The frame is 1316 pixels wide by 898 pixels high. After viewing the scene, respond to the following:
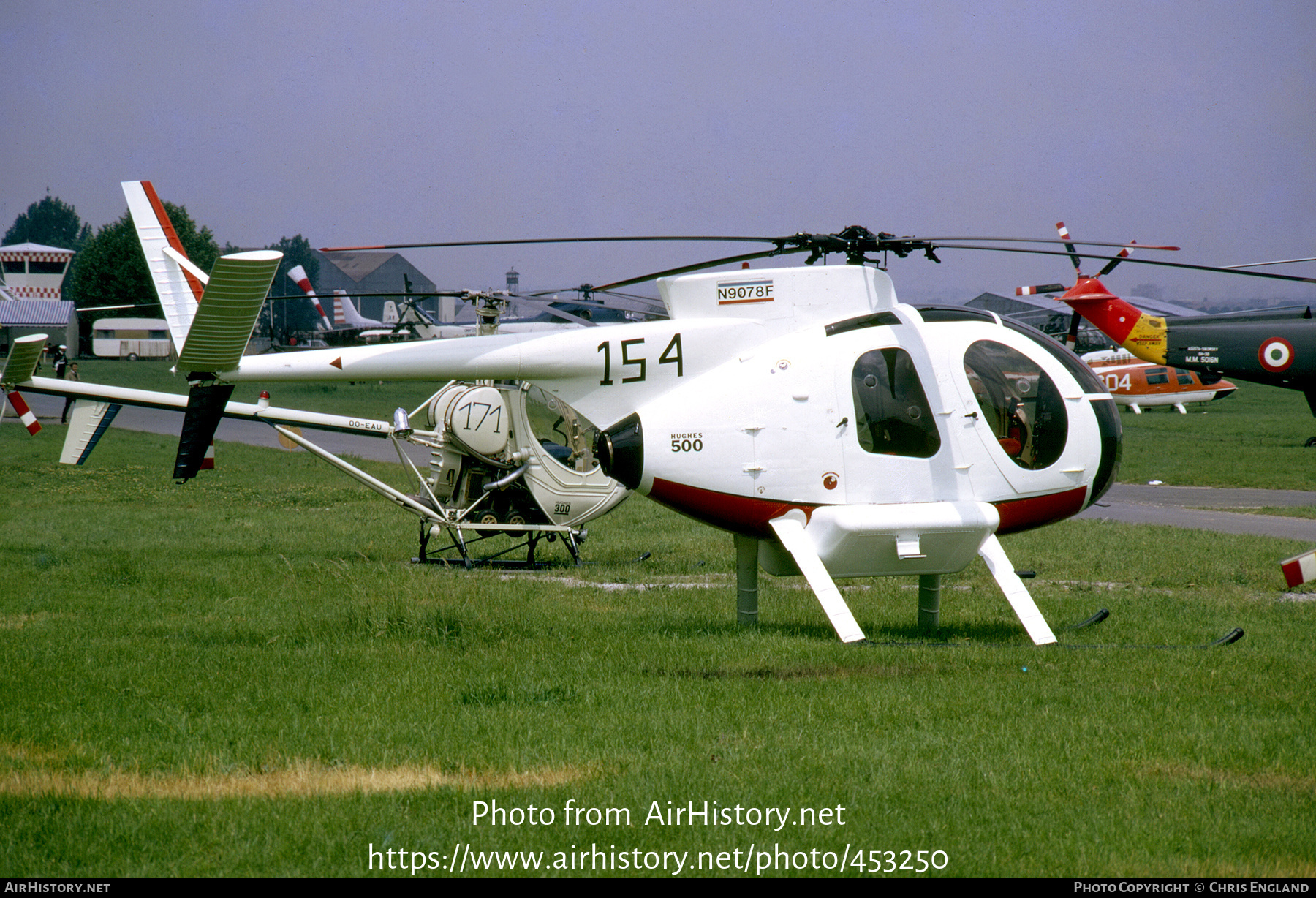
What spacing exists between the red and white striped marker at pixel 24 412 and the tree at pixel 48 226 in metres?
163

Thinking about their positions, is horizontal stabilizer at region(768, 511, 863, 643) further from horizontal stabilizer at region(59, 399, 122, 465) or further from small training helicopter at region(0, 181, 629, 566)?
horizontal stabilizer at region(59, 399, 122, 465)

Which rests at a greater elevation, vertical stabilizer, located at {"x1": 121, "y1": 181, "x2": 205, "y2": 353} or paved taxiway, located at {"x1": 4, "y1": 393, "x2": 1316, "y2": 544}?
vertical stabilizer, located at {"x1": 121, "y1": 181, "x2": 205, "y2": 353}

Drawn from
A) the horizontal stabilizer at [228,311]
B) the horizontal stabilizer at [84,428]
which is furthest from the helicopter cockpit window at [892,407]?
the horizontal stabilizer at [84,428]

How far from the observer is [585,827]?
16.0 ft

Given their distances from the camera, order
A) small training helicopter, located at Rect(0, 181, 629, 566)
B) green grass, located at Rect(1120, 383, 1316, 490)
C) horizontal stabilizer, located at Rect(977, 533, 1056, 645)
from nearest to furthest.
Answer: horizontal stabilizer, located at Rect(977, 533, 1056, 645)
small training helicopter, located at Rect(0, 181, 629, 566)
green grass, located at Rect(1120, 383, 1316, 490)

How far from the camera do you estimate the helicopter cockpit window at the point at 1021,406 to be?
8703 millimetres

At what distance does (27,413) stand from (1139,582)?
13775 millimetres

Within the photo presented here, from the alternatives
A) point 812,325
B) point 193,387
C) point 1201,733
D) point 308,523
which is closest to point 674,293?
point 812,325

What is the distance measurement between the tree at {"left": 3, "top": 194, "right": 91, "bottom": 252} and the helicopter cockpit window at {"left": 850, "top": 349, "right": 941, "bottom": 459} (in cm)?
17341

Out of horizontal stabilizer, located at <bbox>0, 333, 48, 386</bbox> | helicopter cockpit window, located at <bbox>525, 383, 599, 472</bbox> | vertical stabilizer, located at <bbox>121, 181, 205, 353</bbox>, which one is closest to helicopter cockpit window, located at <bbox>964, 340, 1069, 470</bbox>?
helicopter cockpit window, located at <bbox>525, 383, 599, 472</bbox>

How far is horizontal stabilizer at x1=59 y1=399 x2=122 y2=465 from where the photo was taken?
45.7ft

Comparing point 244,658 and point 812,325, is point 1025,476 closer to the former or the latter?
point 812,325

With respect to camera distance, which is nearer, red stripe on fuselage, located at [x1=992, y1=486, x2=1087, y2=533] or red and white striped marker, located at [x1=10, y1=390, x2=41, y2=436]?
red stripe on fuselage, located at [x1=992, y1=486, x2=1087, y2=533]

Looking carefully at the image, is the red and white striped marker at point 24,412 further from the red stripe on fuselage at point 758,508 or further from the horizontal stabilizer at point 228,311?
the red stripe on fuselage at point 758,508
